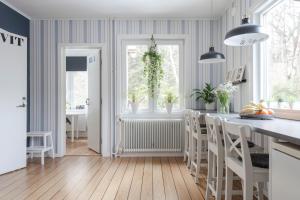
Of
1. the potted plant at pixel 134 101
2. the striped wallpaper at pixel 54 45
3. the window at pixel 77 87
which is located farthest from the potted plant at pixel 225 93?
the window at pixel 77 87

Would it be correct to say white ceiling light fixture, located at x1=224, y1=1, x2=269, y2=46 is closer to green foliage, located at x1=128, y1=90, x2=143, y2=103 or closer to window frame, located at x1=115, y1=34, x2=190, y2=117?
window frame, located at x1=115, y1=34, x2=190, y2=117

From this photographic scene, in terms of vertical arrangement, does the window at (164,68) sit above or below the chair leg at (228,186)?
above

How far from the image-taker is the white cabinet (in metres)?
1.31

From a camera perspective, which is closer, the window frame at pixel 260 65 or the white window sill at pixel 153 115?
the window frame at pixel 260 65

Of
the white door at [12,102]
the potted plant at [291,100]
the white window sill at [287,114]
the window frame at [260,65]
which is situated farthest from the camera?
the white door at [12,102]

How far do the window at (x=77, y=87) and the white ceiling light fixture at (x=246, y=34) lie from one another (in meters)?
5.75

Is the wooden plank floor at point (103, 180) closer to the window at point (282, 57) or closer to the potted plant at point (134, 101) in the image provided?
the potted plant at point (134, 101)

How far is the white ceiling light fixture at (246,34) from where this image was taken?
221cm

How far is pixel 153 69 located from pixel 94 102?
4.68 feet

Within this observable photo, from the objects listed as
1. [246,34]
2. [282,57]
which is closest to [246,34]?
[246,34]

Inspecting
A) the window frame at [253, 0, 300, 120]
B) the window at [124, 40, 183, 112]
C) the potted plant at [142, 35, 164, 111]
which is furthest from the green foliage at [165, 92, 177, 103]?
the window frame at [253, 0, 300, 120]

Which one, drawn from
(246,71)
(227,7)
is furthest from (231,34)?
(227,7)

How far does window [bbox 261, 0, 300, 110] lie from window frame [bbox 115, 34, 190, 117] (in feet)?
6.17

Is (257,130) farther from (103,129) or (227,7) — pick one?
(103,129)
